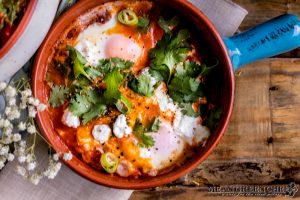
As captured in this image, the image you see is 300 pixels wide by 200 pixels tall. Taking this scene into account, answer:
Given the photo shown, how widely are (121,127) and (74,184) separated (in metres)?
0.27

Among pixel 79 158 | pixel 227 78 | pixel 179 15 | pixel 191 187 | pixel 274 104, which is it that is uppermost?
pixel 179 15

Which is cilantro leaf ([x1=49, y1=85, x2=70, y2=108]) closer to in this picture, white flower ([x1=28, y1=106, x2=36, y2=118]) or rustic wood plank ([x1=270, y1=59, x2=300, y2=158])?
white flower ([x1=28, y1=106, x2=36, y2=118])

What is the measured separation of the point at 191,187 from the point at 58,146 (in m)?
0.50

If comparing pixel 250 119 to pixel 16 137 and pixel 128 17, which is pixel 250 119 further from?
pixel 16 137

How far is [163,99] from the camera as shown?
188 centimetres

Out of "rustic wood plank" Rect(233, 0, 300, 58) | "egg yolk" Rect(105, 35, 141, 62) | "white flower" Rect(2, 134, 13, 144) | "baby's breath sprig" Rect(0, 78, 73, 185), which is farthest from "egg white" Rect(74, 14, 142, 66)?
"rustic wood plank" Rect(233, 0, 300, 58)

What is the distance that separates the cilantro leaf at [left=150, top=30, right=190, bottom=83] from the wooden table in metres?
0.30

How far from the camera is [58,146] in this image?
1.85 metres

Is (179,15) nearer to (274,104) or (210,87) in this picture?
(210,87)

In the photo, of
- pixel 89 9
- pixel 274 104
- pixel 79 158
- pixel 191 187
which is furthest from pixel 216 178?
pixel 89 9

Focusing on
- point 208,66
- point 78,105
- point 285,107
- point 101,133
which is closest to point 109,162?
point 101,133

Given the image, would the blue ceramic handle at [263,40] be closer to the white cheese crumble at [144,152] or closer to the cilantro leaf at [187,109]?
the cilantro leaf at [187,109]

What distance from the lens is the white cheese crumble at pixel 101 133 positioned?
184 centimetres

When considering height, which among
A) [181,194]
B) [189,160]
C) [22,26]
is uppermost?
[22,26]
